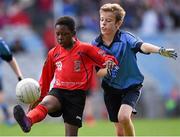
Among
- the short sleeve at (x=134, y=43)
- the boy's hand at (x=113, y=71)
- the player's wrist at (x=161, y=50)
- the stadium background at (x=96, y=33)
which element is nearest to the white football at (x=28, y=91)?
the boy's hand at (x=113, y=71)

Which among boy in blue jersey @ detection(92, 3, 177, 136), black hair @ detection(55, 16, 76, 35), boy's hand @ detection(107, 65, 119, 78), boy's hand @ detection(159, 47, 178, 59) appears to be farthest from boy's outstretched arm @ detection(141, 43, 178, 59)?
black hair @ detection(55, 16, 76, 35)

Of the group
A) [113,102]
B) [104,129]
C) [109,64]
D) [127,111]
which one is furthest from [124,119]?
[104,129]

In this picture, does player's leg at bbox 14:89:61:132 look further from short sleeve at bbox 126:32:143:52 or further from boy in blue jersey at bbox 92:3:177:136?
short sleeve at bbox 126:32:143:52

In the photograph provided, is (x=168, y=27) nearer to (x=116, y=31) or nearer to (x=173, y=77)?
(x=173, y=77)

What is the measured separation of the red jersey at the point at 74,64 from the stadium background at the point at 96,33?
379 inches

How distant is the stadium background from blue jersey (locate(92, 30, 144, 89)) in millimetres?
9276

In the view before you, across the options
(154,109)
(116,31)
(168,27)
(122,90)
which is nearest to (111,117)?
(122,90)

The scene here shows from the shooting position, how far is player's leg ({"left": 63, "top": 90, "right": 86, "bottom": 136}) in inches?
416

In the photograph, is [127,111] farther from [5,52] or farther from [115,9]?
[5,52]

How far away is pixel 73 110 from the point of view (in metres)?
10.6

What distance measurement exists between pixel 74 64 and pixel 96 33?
1066cm

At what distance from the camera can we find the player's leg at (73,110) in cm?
1057

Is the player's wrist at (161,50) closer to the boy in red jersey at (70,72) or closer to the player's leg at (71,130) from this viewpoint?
the boy in red jersey at (70,72)

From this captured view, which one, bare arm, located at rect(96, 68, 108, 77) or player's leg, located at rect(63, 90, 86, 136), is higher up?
bare arm, located at rect(96, 68, 108, 77)
